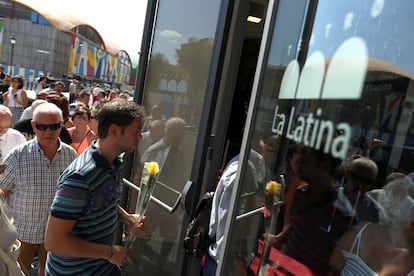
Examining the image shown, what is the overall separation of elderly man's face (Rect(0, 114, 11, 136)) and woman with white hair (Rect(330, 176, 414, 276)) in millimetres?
3431

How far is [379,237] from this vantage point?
4.27 ft

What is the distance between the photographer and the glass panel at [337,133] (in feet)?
4.10

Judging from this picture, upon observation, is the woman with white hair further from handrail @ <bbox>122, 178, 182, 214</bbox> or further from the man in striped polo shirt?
handrail @ <bbox>122, 178, 182, 214</bbox>

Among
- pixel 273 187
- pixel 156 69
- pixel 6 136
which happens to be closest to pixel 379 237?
pixel 273 187

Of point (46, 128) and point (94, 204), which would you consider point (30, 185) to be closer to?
point (46, 128)

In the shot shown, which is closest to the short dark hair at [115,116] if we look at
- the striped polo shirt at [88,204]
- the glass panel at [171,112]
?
the striped polo shirt at [88,204]

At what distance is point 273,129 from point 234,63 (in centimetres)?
109

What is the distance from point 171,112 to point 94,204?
1.40 m

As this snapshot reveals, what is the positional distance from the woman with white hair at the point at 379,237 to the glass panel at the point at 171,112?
5.64ft

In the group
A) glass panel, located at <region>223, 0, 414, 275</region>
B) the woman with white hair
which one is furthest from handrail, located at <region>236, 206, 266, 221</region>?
the woman with white hair

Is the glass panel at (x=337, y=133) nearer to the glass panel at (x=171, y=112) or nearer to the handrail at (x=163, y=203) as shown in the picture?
the handrail at (x=163, y=203)

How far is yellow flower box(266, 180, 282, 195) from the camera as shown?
167 cm

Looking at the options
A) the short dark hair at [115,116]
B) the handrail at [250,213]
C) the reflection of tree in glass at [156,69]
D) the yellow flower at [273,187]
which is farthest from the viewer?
the reflection of tree in glass at [156,69]

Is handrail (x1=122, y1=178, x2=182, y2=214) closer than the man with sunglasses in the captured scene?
Yes
